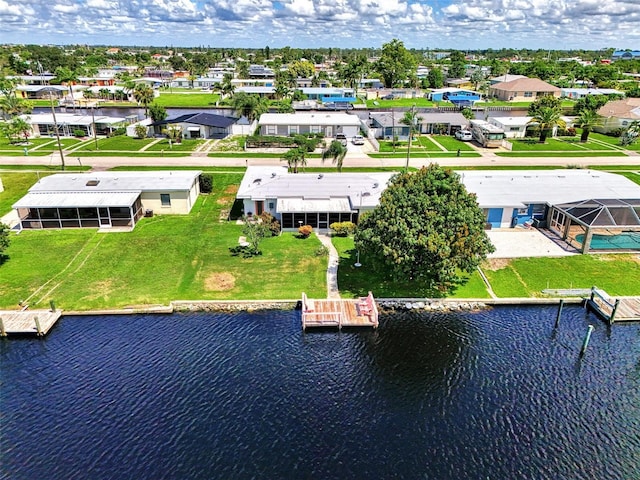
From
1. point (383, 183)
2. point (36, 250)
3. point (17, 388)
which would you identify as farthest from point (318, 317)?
point (36, 250)

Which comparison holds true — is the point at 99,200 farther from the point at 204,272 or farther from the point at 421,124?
the point at 421,124

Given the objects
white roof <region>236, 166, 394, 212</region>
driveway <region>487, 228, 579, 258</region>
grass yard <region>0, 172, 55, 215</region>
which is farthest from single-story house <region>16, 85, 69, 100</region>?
driveway <region>487, 228, 579, 258</region>

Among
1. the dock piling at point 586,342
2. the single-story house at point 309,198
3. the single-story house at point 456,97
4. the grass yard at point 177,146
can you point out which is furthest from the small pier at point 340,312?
the single-story house at point 456,97

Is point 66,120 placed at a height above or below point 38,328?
above

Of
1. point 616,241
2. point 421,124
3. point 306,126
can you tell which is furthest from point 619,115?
point 616,241

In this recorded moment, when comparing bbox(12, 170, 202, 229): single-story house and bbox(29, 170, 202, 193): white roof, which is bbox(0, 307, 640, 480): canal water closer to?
bbox(12, 170, 202, 229): single-story house

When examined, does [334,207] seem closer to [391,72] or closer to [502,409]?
[502,409]

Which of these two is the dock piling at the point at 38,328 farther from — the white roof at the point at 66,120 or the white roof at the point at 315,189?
the white roof at the point at 66,120
